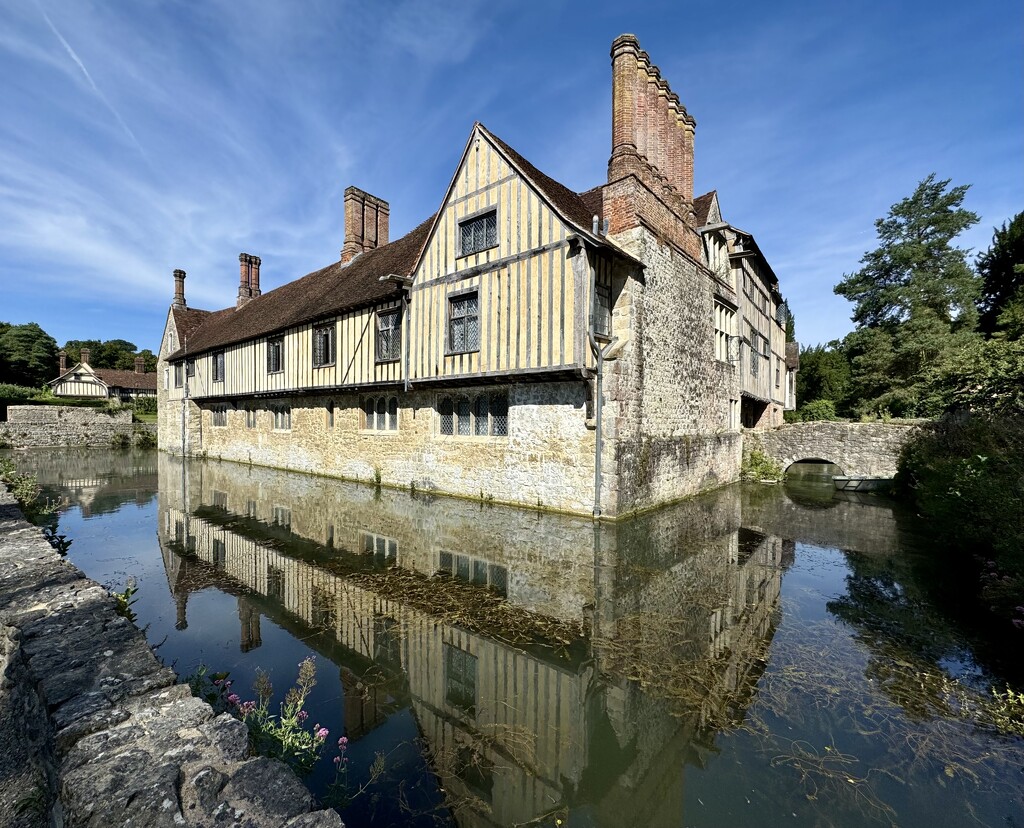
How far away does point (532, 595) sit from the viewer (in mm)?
5906

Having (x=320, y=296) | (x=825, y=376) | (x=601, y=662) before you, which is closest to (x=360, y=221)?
(x=320, y=296)

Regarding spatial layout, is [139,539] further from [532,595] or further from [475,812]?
[475,812]

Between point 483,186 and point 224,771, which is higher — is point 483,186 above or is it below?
above

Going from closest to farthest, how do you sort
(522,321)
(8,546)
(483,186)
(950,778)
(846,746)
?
(950,778)
(846,746)
(8,546)
(522,321)
(483,186)

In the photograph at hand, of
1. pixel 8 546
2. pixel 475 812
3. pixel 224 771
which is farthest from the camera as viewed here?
pixel 8 546

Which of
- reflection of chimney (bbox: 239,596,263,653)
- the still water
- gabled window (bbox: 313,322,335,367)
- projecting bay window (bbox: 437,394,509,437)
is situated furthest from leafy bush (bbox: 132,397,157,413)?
reflection of chimney (bbox: 239,596,263,653)

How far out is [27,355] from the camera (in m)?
51.2

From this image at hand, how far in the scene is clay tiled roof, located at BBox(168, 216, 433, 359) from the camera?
14391 millimetres

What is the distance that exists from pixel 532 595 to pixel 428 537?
10.2 feet

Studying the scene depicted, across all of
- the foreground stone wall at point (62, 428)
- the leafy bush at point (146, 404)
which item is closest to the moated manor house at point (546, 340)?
the foreground stone wall at point (62, 428)

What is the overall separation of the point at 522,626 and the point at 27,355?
7065 cm

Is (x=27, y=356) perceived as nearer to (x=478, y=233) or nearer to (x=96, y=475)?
(x=96, y=475)

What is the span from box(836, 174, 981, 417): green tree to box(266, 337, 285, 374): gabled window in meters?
27.2

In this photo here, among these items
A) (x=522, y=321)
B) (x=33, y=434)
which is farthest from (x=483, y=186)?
(x=33, y=434)
